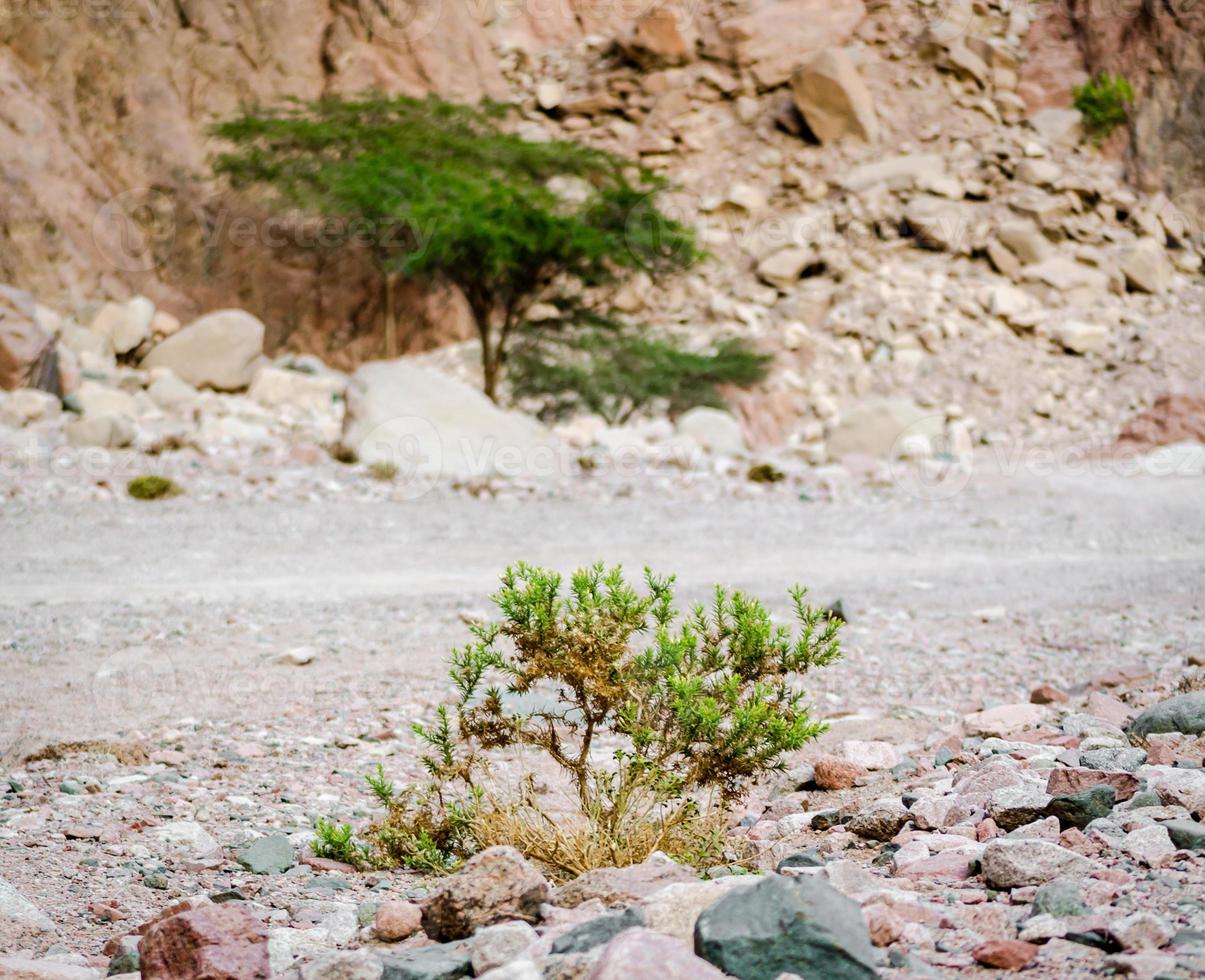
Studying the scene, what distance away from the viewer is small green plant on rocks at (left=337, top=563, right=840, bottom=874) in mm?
3104

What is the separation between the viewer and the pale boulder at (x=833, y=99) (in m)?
24.7

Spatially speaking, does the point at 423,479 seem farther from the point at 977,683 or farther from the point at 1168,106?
the point at 1168,106

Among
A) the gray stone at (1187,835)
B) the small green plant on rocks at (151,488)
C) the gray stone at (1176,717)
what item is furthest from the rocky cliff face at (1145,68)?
the gray stone at (1187,835)

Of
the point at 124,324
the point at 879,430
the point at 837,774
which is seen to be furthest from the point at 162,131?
the point at 837,774

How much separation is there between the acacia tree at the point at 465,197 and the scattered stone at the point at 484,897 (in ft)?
51.4

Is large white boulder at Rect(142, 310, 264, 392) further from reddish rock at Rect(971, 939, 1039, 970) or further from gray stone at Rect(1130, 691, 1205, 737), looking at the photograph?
reddish rock at Rect(971, 939, 1039, 970)

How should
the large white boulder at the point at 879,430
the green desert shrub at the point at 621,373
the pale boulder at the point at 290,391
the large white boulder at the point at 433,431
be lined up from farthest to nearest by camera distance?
the green desert shrub at the point at 621,373 → the pale boulder at the point at 290,391 → the large white boulder at the point at 879,430 → the large white boulder at the point at 433,431

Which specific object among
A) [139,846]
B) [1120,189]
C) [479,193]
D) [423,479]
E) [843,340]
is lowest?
[139,846]

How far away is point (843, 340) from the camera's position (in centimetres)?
2083

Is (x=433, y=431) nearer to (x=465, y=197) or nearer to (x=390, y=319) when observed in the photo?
(x=465, y=197)

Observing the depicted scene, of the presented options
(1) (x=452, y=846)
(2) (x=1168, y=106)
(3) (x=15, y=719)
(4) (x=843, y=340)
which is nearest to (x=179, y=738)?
(3) (x=15, y=719)

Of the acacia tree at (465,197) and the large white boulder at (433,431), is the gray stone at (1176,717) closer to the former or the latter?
the large white boulder at (433,431)

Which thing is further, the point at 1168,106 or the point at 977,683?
the point at 1168,106

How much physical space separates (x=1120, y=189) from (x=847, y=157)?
5.81m
